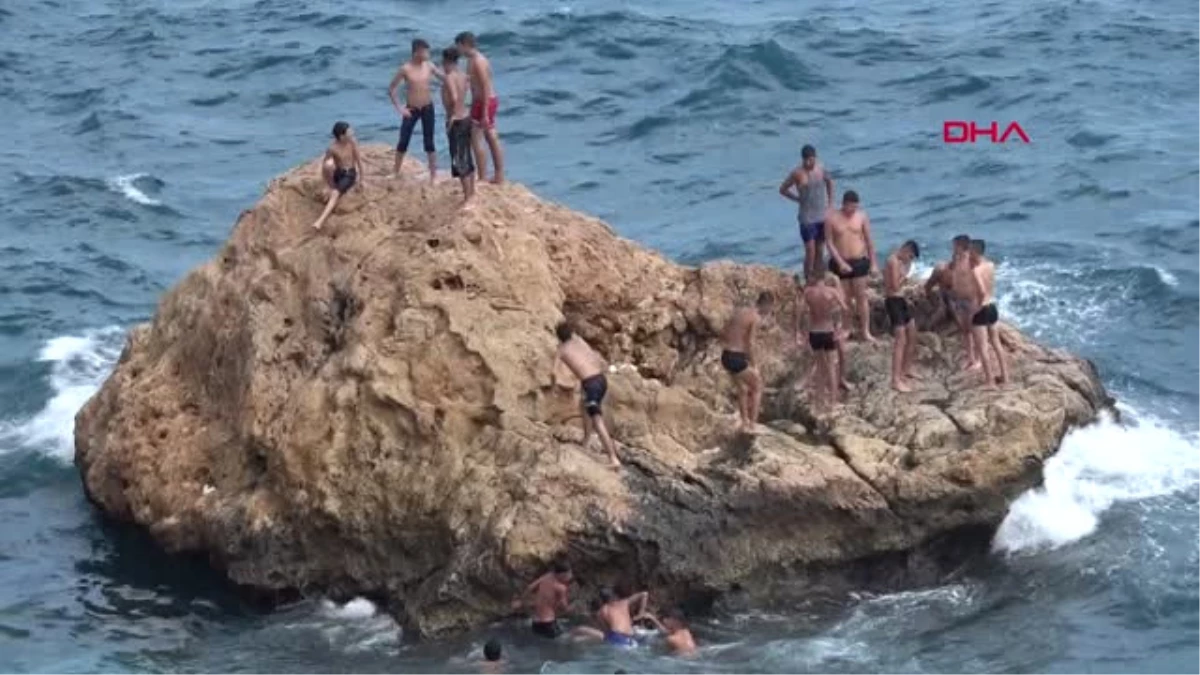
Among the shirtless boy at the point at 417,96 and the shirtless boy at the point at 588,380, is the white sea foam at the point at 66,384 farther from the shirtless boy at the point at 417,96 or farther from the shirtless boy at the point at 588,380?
the shirtless boy at the point at 588,380

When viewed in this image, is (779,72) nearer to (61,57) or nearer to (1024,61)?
(1024,61)

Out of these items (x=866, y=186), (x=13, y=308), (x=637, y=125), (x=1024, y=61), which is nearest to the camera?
(x=13, y=308)

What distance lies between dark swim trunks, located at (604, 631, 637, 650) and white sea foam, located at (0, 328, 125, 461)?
31.3 ft

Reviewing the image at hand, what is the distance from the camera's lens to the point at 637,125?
41531 mm

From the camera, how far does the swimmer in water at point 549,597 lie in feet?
73.3

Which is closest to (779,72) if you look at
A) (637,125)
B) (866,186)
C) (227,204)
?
(637,125)

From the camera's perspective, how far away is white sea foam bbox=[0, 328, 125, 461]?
96.7 ft

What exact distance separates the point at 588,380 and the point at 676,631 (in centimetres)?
276

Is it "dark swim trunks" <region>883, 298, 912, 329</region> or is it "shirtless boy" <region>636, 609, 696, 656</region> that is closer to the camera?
"shirtless boy" <region>636, 609, 696, 656</region>

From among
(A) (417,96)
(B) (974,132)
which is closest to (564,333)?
(A) (417,96)

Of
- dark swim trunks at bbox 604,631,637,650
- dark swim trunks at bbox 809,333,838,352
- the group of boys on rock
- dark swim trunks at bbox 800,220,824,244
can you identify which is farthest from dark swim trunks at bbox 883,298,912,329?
dark swim trunks at bbox 604,631,637,650

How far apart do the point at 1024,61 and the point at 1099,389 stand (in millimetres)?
19559

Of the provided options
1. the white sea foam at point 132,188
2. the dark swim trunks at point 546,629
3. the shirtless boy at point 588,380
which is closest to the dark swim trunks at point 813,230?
the shirtless boy at point 588,380

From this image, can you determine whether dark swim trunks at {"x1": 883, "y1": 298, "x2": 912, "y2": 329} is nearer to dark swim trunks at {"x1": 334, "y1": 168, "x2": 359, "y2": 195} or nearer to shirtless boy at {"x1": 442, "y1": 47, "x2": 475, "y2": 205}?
shirtless boy at {"x1": 442, "y1": 47, "x2": 475, "y2": 205}
